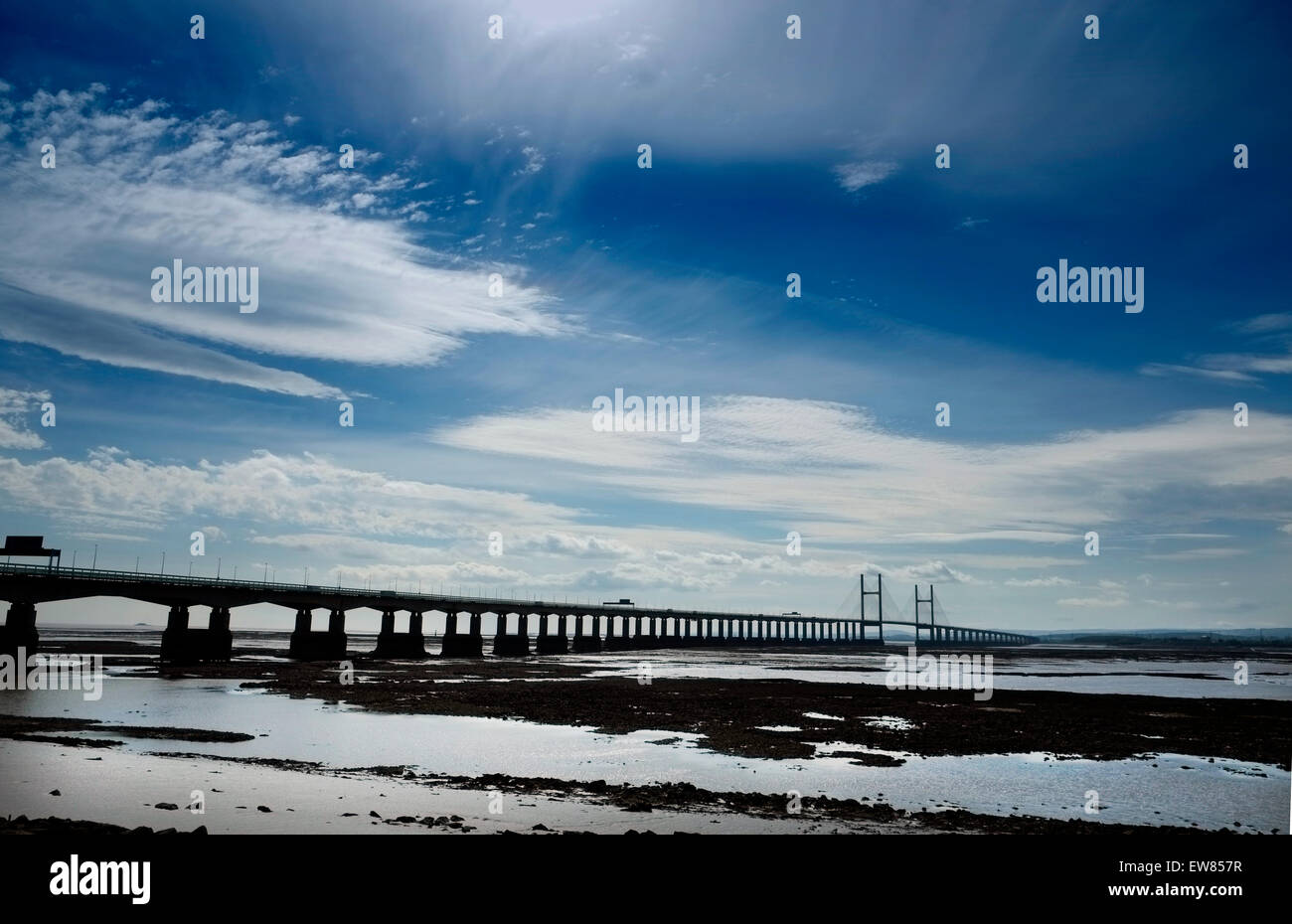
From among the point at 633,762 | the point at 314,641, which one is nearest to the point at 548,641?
the point at 314,641

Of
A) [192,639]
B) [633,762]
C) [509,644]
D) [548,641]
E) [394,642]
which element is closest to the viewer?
[633,762]

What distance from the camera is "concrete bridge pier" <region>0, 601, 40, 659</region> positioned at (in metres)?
56.8

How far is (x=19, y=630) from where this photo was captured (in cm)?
5809

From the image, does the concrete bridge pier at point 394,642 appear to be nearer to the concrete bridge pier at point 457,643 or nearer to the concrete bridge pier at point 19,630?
the concrete bridge pier at point 457,643

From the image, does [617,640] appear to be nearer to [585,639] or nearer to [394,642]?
[585,639]

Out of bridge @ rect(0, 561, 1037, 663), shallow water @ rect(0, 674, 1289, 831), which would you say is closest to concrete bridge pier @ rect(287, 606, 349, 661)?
bridge @ rect(0, 561, 1037, 663)

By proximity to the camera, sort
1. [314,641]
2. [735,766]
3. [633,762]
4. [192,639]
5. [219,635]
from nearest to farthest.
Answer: [735,766]
[633,762]
[192,639]
[219,635]
[314,641]

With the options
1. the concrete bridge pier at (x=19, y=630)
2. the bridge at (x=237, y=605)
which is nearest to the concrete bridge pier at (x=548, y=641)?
the bridge at (x=237, y=605)

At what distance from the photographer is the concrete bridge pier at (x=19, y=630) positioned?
56.8 metres

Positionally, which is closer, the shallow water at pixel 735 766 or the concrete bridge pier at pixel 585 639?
the shallow water at pixel 735 766

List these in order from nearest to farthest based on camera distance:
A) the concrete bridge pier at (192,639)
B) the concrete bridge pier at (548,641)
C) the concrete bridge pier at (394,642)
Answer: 1. the concrete bridge pier at (192,639)
2. the concrete bridge pier at (394,642)
3. the concrete bridge pier at (548,641)

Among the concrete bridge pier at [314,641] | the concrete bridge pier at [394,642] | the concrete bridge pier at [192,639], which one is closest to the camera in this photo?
the concrete bridge pier at [192,639]

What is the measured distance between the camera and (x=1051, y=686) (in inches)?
2630
